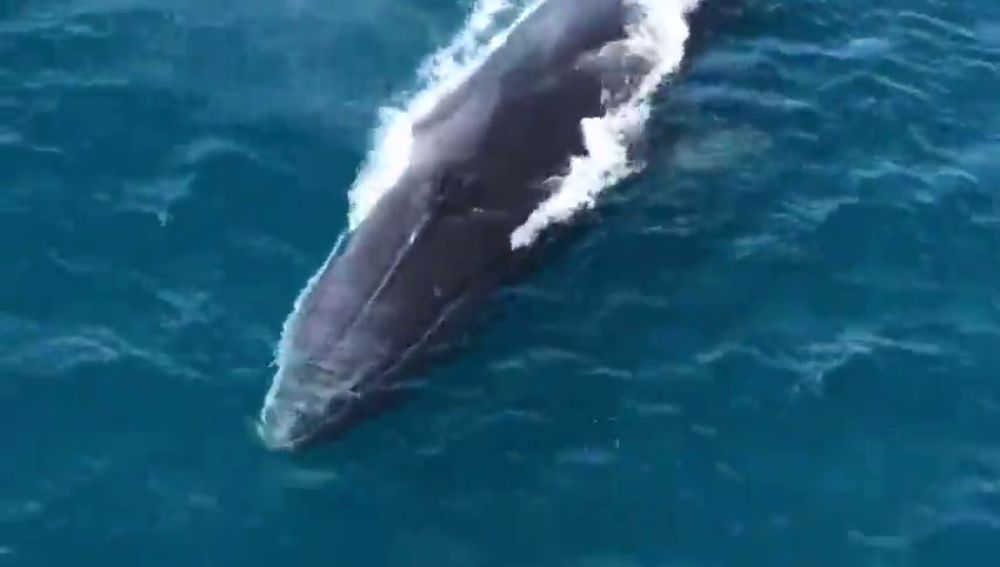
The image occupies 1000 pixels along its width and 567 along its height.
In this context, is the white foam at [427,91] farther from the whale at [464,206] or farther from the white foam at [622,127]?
the white foam at [622,127]

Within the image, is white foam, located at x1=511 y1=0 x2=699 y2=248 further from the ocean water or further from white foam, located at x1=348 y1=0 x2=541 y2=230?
white foam, located at x1=348 y1=0 x2=541 y2=230

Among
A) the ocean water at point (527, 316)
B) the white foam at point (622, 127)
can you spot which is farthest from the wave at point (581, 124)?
the ocean water at point (527, 316)

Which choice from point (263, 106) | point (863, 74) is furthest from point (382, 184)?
point (863, 74)

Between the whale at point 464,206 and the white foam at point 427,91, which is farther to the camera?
the white foam at point 427,91

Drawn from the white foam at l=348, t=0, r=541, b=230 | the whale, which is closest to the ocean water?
the white foam at l=348, t=0, r=541, b=230

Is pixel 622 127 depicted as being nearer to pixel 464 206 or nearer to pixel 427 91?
pixel 427 91

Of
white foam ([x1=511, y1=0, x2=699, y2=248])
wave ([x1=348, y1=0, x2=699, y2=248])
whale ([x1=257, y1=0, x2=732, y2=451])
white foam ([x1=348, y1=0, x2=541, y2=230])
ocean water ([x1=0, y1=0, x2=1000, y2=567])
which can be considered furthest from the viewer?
white foam ([x1=348, y1=0, x2=541, y2=230])

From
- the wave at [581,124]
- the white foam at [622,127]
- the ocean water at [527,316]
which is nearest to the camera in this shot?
the ocean water at [527,316]
